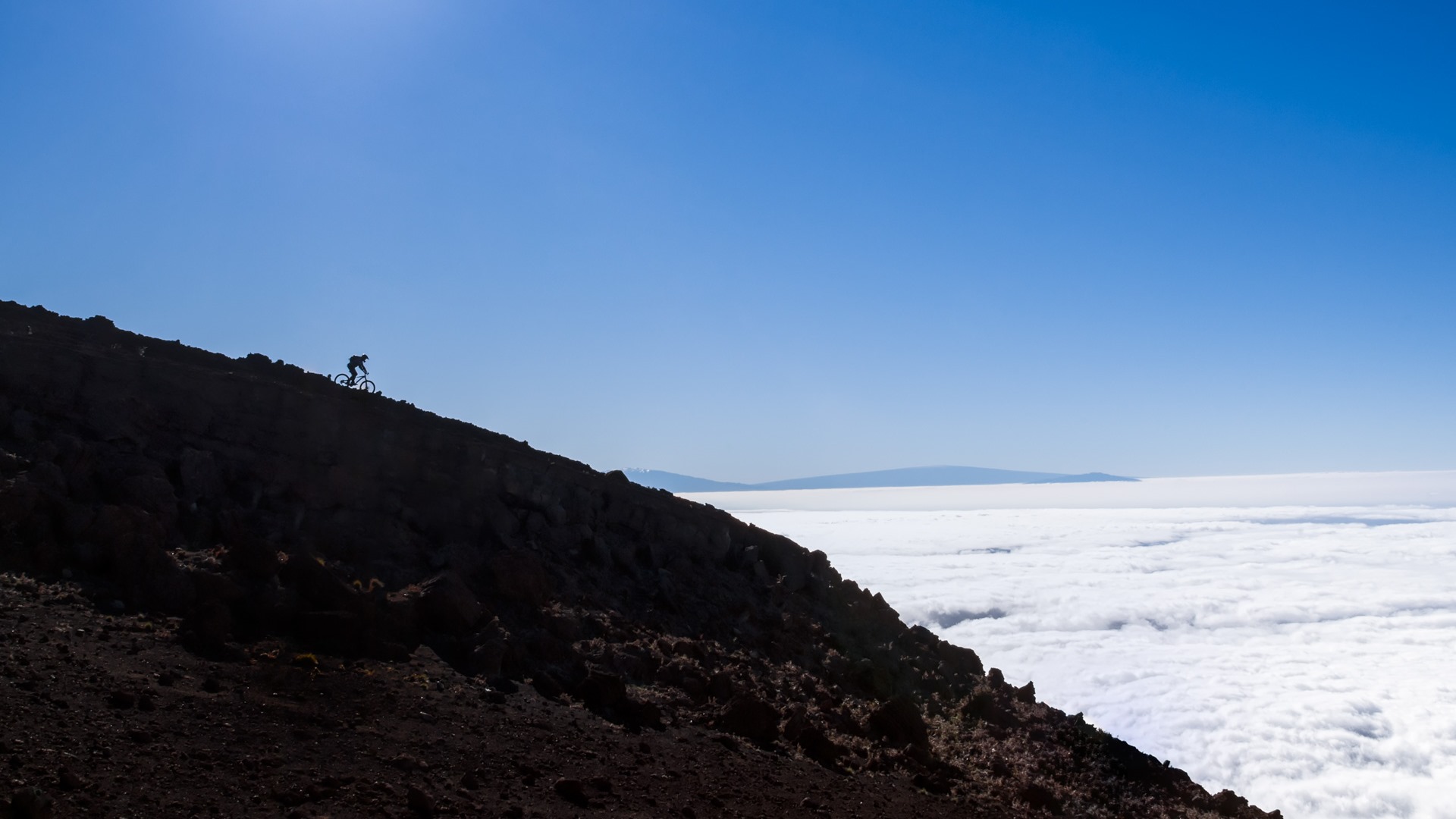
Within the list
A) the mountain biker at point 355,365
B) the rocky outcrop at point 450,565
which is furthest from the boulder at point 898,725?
the mountain biker at point 355,365

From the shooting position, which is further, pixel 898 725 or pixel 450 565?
pixel 898 725

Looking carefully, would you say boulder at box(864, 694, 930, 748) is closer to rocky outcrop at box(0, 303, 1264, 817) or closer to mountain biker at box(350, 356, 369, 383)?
rocky outcrop at box(0, 303, 1264, 817)

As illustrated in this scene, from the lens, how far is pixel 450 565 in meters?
13.0

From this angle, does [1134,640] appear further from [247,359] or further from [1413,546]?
[1413,546]

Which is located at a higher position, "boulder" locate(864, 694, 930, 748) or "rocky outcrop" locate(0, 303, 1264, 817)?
"rocky outcrop" locate(0, 303, 1264, 817)

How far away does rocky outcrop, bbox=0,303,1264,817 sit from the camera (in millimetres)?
10047

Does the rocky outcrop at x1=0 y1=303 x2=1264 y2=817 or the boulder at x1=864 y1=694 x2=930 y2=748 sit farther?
the boulder at x1=864 y1=694 x2=930 y2=748

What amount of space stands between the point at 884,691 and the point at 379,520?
922cm

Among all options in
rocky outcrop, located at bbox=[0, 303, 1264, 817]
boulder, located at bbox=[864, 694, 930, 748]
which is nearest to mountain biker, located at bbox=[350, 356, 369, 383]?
rocky outcrop, located at bbox=[0, 303, 1264, 817]

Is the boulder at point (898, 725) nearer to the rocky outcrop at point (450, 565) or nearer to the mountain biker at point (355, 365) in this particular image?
the rocky outcrop at point (450, 565)

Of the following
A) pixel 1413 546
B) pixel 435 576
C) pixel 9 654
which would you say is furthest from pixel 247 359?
pixel 1413 546

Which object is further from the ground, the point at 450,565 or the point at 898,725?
the point at 450,565

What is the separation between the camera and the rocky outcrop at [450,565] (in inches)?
396

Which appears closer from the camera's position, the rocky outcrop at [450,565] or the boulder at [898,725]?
the rocky outcrop at [450,565]
